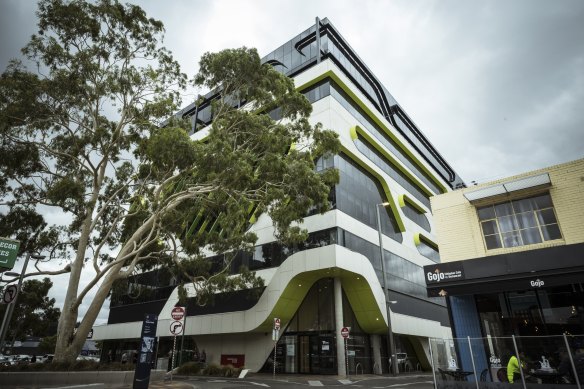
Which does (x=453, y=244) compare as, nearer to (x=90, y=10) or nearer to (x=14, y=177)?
(x=90, y=10)

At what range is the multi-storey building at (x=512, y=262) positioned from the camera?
11969 millimetres

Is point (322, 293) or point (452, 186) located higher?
point (452, 186)

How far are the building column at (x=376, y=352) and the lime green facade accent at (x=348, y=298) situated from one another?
45.6 inches

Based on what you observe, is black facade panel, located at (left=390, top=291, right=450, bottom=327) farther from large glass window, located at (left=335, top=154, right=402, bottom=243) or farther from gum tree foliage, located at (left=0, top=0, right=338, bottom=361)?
gum tree foliage, located at (left=0, top=0, right=338, bottom=361)

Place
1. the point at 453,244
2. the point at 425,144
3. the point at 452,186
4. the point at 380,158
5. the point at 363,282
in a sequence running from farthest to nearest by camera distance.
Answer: the point at 452,186 < the point at 425,144 < the point at 380,158 < the point at 363,282 < the point at 453,244

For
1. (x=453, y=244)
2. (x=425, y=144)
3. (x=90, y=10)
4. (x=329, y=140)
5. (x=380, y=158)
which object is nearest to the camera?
(x=453, y=244)

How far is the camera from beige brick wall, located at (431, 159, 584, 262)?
43.2 ft

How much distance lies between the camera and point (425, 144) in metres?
51.9

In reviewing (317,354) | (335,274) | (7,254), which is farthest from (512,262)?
(7,254)

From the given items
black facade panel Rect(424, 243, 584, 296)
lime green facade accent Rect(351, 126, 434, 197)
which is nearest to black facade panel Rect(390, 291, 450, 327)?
lime green facade accent Rect(351, 126, 434, 197)

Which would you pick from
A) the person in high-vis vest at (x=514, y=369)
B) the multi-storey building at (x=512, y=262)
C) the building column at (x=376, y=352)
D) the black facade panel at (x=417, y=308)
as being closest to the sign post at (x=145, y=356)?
the multi-storey building at (x=512, y=262)

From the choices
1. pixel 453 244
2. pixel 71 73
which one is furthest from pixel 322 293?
pixel 71 73

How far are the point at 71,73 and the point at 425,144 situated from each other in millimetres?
46228

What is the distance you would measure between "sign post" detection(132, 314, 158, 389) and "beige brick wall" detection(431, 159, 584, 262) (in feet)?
40.6
